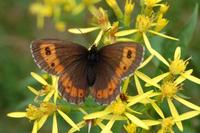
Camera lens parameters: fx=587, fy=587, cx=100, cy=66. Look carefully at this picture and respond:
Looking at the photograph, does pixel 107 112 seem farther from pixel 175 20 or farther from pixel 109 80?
pixel 175 20

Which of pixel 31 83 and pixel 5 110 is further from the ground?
pixel 31 83

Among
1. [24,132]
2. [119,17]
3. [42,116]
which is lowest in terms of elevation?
[24,132]

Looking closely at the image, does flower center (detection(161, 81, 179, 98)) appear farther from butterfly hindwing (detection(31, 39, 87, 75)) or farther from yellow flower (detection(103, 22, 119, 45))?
butterfly hindwing (detection(31, 39, 87, 75))

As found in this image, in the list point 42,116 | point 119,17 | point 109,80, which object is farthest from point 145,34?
point 42,116

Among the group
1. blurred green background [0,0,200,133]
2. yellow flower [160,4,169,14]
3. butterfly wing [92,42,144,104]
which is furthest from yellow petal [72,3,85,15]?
butterfly wing [92,42,144,104]

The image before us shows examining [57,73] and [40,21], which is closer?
[57,73]

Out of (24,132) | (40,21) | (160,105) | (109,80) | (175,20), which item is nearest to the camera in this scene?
(109,80)

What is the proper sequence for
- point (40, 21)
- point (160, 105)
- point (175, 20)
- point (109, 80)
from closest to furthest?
point (109, 80) → point (160, 105) → point (175, 20) → point (40, 21)

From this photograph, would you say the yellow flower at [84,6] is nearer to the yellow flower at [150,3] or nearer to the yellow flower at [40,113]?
the yellow flower at [150,3]
